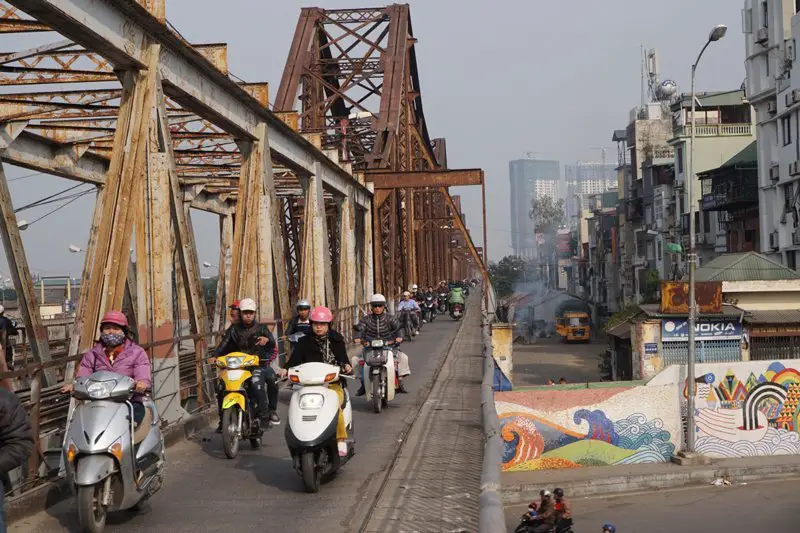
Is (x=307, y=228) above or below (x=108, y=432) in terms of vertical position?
above

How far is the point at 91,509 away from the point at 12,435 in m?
1.72

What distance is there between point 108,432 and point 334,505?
1982mm

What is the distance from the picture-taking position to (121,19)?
10.2 meters

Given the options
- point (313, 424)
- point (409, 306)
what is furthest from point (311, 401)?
point (409, 306)

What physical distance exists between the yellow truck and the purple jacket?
6344 centimetres

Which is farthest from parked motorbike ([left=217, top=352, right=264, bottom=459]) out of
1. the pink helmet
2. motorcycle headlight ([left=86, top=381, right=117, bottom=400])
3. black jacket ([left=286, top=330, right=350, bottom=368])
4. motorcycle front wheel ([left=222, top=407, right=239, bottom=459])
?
motorcycle headlight ([left=86, top=381, right=117, bottom=400])

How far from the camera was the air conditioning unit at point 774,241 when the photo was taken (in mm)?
44463

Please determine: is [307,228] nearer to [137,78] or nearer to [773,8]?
[137,78]

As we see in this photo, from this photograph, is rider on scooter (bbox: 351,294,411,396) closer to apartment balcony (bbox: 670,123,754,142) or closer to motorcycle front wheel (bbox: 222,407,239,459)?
motorcycle front wheel (bbox: 222,407,239,459)

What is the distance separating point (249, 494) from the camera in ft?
26.1

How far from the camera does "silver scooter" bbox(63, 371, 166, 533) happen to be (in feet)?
20.2

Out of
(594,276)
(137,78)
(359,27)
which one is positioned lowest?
(594,276)

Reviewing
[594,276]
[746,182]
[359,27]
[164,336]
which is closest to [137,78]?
[164,336]

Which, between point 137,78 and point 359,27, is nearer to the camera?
point 137,78
